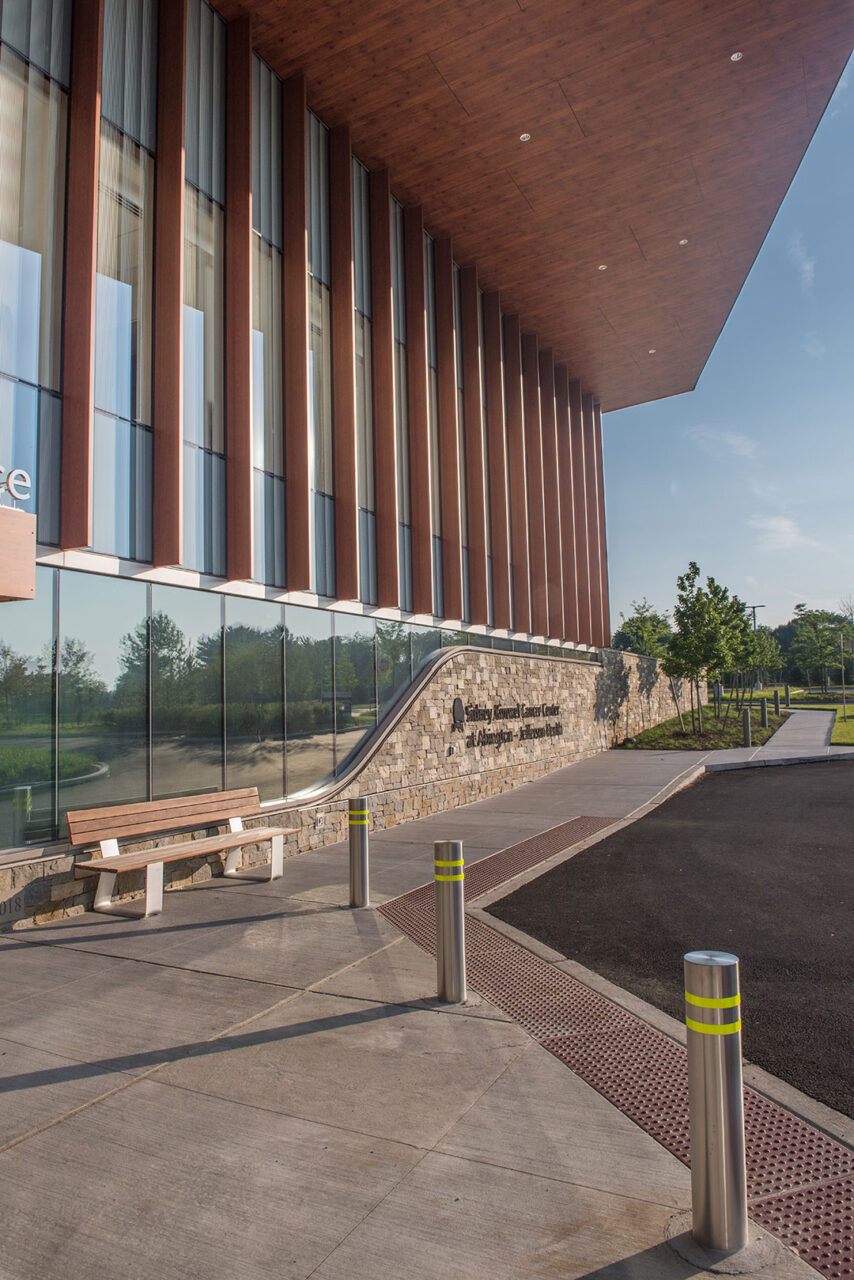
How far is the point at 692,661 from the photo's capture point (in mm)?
31281

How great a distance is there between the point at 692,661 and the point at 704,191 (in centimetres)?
1772

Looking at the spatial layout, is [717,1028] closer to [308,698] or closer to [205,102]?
[308,698]

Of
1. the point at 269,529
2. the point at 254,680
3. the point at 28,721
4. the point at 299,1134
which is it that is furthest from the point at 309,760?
the point at 299,1134

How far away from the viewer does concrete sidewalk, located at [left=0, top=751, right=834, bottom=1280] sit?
2852mm

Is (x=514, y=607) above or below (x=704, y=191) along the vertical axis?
below

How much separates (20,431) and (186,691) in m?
3.55

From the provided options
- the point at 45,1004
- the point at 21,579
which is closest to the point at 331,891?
the point at 45,1004

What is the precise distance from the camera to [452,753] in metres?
15.8

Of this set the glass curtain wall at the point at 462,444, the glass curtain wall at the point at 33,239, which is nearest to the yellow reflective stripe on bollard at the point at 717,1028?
the glass curtain wall at the point at 33,239

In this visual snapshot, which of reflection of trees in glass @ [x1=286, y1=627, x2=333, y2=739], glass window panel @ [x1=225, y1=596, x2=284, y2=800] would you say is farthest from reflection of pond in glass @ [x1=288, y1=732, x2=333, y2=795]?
glass window panel @ [x1=225, y1=596, x2=284, y2=800]

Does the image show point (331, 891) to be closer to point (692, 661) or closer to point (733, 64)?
point (733, 64)

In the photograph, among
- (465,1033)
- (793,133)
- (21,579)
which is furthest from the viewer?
(793,133)

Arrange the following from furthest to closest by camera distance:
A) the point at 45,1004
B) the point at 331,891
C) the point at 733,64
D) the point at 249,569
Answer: the point at 733,64, the point at 249,569, the point at 331,891, the point at 45,1004

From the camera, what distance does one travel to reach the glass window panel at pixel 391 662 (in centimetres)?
1473
